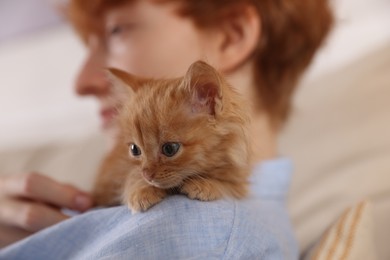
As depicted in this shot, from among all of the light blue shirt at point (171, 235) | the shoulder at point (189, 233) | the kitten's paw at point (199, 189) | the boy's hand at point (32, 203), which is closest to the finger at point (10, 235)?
the boy's hand at point (32, 203)

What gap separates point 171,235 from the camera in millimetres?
710

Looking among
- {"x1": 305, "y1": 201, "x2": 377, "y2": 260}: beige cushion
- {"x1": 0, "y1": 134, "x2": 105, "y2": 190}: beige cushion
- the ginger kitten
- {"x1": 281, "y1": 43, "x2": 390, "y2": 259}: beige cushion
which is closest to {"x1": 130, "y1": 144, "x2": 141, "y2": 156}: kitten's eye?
the ginger kitten

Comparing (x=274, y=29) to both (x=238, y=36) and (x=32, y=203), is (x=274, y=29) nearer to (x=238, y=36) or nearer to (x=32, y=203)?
(x=238, y=36)

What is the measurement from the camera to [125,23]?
1.11 m

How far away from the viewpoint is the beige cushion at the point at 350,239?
0.91 meters

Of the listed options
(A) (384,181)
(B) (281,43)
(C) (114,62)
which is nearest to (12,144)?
(C) (114,62)

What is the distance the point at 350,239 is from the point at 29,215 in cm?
60

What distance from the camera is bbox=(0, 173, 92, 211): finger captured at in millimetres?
1006

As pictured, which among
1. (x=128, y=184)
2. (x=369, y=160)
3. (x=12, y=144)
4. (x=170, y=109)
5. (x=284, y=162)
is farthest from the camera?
(x=12, y=144)

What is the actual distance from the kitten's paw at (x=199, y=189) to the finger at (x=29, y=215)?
35 centimetres

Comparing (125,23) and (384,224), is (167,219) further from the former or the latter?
(384,224)

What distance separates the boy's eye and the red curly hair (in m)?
0.47

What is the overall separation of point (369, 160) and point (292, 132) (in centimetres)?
26

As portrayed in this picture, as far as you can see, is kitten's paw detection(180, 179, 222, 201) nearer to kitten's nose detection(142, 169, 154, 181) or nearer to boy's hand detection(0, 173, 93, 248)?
kitten's nose detection(142, 169, 154, 181)
